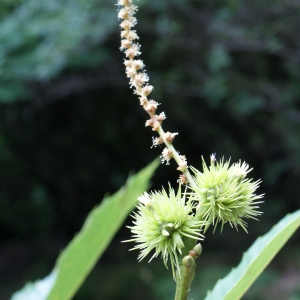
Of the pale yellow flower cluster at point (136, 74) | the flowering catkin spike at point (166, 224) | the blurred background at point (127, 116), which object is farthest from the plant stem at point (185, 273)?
the blurred background at point (127, 116)

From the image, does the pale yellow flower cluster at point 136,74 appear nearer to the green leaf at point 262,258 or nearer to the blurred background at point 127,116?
the green leaf at point 262,258

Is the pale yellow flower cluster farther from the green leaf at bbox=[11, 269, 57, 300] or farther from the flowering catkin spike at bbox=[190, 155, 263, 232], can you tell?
the green leaf at bbox=[11, 269, 57, 300]

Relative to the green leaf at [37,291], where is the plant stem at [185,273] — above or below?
below

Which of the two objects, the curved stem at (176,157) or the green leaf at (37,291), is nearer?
the curved stem at (176,157)

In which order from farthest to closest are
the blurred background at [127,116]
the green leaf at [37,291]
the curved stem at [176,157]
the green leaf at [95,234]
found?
the blurred background at [127,116] < the green leaf at [37,291] < the curved stem at [176,157] < the green leaf at [95,234]

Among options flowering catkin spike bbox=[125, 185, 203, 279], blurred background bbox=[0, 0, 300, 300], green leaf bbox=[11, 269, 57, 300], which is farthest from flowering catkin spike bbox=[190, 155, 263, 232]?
blurred background bbox=[0, 0, 300, 300]

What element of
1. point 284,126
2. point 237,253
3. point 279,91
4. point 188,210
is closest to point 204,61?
point 279,91

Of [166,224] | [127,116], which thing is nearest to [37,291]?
[166,224]
